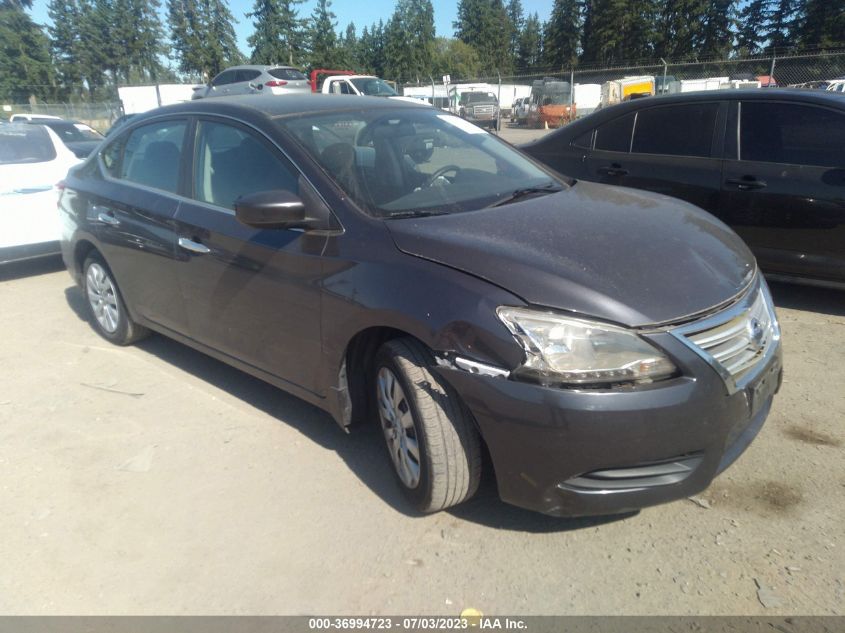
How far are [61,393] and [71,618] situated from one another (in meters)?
2.22

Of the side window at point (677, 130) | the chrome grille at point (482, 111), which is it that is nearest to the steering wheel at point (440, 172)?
the side window at point (677, 130)

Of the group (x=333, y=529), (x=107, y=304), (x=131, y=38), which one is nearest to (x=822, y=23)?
(x=131, y=38)

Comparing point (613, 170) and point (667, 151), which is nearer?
point (667, 151)

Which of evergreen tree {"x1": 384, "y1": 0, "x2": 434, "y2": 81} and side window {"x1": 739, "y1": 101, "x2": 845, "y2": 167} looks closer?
side window {"x1": 739, "y1": 101, "x2": 845, "y2": 167}

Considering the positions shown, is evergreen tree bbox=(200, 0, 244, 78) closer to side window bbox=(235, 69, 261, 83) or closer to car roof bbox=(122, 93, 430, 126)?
side window bbox=(235, 69, 261, 83)

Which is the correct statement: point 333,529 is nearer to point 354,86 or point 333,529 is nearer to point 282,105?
point 282,105

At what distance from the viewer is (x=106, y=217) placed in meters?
4.57

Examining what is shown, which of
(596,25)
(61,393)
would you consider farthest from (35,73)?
(61,393)

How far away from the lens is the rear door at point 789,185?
4.73 metres

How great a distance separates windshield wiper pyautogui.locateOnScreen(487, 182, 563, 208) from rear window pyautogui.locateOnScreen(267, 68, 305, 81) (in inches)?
810

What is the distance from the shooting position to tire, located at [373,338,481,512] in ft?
8.55

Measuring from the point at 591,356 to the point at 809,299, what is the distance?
12.8ft

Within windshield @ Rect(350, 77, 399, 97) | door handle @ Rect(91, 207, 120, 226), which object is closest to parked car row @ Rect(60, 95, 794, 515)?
door handle @ Rect(91, 207, 120, 226)

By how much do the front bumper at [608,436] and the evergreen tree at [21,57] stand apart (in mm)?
63455
